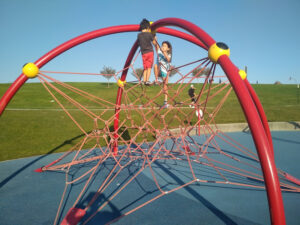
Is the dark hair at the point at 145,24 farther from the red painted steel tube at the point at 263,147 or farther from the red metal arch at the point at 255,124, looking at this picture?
the red painted steel tube at the point at 263,147

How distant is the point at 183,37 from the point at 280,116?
10.5 metres

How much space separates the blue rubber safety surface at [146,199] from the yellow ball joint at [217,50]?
200cm

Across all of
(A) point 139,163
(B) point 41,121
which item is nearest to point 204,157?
(A) point 139,163

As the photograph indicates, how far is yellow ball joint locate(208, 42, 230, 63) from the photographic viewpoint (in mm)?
2055

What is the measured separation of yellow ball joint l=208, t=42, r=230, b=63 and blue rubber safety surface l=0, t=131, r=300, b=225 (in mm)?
2000

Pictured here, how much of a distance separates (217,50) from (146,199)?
7.82ft

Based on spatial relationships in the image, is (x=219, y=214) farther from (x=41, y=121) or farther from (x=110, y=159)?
(x=41, y=121)

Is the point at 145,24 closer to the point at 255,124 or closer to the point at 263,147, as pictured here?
the point at 255,124

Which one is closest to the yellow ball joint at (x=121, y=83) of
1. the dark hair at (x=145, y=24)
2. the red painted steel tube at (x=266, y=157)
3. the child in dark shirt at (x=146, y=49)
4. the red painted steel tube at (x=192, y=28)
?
the child in dark shirt at (x=146, y=49)

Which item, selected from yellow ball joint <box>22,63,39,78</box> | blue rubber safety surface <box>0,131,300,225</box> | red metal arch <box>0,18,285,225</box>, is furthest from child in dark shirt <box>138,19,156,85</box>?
blue rubber safety surface <box>0,131,300,225</box>

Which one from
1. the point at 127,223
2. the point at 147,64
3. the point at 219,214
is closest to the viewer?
the point at 127,223

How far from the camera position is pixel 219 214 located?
2.67 m

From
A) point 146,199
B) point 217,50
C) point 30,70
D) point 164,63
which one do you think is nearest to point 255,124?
point 217,50

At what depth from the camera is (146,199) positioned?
3.11m
